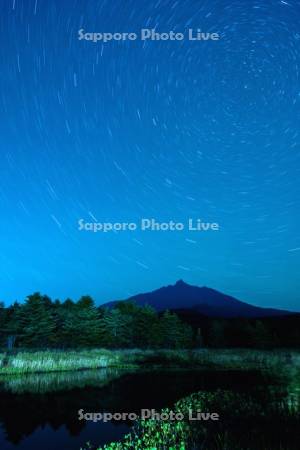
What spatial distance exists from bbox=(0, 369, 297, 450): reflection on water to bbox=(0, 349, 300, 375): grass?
2.37 m

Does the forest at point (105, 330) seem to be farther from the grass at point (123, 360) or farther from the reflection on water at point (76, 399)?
the reflection on water at point (76, 399)

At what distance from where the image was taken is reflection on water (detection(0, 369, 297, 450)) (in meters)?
15.9

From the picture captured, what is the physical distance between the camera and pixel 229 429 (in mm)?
13531

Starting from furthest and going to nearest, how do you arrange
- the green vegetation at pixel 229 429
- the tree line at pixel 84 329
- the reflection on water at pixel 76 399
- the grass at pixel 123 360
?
the tree line at pixel 84 329
the grass at pixel 123 360
the reflection on water at pixel 76 399
the green vegetation at pixel 229 429

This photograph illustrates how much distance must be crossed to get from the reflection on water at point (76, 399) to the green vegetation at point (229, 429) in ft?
8.46

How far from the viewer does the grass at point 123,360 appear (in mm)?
32438

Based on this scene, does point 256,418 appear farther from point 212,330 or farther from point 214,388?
point 212,330

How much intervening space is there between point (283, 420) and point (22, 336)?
167 ft

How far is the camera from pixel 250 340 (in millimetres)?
71625

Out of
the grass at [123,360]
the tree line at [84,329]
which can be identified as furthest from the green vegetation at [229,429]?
the tree line at [84,329]

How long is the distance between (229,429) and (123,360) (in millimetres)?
33358

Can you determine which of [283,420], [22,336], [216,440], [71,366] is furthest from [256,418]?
[22,336]

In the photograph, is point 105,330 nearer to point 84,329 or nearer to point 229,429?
point 84,329

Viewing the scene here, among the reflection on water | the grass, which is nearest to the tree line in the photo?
the grass
